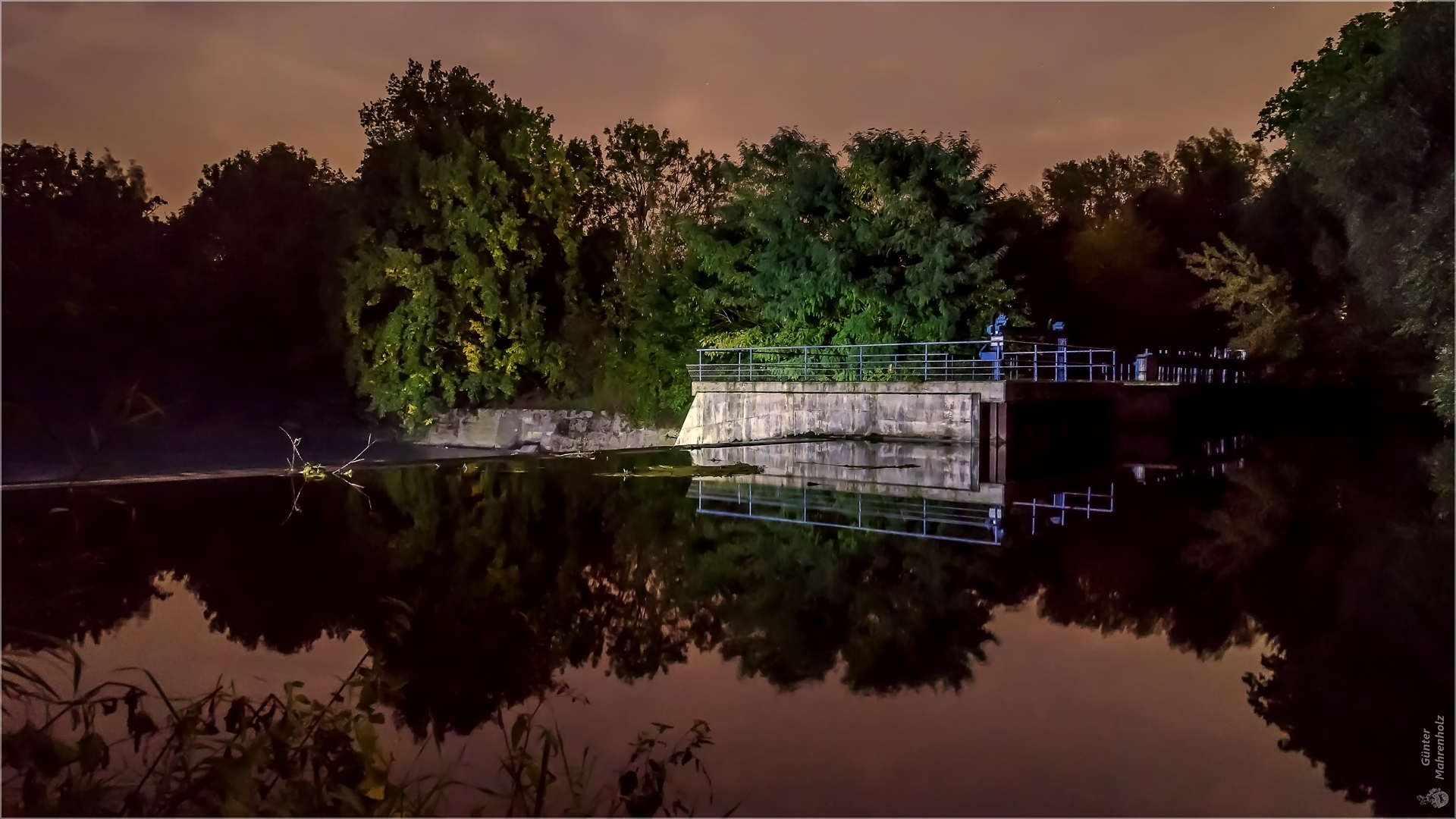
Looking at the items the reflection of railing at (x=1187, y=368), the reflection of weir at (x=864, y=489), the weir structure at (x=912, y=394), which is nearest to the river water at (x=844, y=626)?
the reflection of weir at (x=864, y=489)

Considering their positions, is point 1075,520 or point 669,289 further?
point 669,289

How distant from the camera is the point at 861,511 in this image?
14.7 m

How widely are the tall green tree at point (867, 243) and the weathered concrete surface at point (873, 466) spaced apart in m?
5.00

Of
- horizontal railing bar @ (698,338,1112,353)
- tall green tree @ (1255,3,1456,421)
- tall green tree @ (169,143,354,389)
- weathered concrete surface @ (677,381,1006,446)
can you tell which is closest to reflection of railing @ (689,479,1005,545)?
weathered concrete surface @ (677,381,1006,446)

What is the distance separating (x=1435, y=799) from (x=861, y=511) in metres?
9.46

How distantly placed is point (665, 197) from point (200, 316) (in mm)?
17988

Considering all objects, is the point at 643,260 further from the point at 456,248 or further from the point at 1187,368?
the point at 1187,368

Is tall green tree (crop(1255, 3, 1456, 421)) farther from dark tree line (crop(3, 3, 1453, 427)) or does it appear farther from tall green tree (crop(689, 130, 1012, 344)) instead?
tall green tree (crop(689, 130, 1012, 344))

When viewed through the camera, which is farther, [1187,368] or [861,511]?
[1187,368]

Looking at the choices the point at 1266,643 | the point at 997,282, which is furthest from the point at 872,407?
the point at 1266,643

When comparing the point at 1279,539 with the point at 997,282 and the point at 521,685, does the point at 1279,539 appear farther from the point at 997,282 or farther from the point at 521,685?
the point at 997,282

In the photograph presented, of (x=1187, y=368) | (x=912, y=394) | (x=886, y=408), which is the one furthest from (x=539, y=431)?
(x=1187, y=368)

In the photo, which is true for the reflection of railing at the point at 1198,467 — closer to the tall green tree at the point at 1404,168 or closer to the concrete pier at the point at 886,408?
the concrete pier at the point at 886,408

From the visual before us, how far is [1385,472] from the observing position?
2031 centimetres
